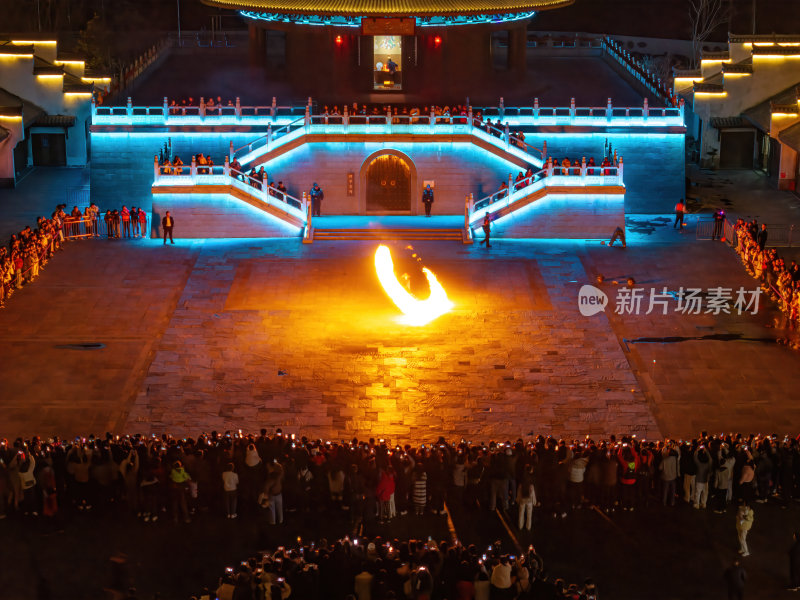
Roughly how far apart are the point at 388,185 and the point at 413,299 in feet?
35.5

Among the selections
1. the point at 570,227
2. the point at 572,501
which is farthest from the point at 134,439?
the point at 570,227

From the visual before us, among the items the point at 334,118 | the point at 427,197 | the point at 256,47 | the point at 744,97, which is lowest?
the point at 427,197

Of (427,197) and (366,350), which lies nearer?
(366,350)

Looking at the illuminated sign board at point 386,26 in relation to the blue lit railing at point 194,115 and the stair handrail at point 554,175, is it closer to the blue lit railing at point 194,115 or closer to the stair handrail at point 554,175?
the blue lit railing at point 194,115

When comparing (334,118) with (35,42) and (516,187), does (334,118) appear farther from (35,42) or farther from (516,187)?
(35,42)

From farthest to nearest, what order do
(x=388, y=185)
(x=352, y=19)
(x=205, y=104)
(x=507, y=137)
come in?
(x=352, y=19) < (x=205, y=104) < (x=388, y=185) < (x=507, y=137)

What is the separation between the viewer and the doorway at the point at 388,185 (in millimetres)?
56125

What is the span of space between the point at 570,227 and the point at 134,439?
25.2m

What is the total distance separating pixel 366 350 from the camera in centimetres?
4194

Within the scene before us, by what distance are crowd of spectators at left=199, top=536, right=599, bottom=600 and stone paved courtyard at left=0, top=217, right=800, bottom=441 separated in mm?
9259

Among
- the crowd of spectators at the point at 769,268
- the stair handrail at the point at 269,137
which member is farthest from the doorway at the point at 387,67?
the crowd of spectators at the point at 769,268

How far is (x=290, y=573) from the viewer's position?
27094 millimetres

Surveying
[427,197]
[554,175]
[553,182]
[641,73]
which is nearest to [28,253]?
[427,197]

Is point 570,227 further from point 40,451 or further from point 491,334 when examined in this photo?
point 40,451
